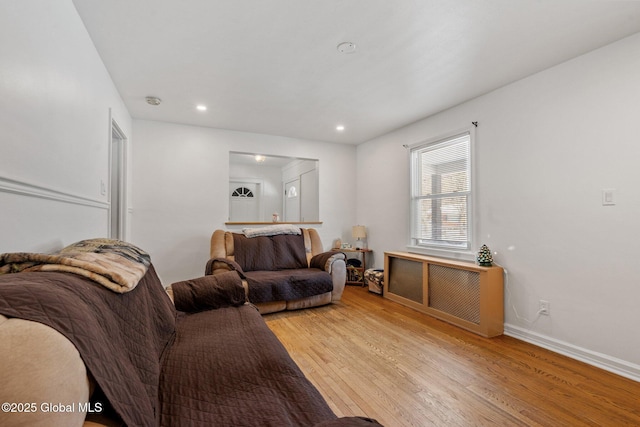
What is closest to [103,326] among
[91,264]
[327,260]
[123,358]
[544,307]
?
[123,358]

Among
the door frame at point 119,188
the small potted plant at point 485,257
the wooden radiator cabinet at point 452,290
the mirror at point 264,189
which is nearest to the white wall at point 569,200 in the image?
the small potted plant at point 485,257

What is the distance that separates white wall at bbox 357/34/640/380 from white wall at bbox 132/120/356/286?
317 cm

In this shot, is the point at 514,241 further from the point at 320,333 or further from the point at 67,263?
the point at 67,263

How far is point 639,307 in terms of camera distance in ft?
6.56

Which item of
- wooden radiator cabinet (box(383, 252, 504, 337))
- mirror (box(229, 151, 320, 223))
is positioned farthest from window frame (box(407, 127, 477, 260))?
mirror (box(229, 151, 320, 223))

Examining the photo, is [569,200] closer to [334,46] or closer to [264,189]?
[334,46]

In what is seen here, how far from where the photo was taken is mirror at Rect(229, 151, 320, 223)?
665cm

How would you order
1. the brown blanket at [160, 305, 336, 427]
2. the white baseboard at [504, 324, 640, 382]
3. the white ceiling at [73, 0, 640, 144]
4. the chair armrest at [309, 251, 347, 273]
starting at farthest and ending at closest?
the chair armrest at [309, 251, 347, 273] → the white baseboard at [504, 324, 640, 382] → the white ceiling at [73, 0, 640, 144] → the brown blanket at [160, 305, 336, 427]

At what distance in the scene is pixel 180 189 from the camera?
3.96 m

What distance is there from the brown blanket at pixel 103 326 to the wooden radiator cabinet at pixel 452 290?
2.74m

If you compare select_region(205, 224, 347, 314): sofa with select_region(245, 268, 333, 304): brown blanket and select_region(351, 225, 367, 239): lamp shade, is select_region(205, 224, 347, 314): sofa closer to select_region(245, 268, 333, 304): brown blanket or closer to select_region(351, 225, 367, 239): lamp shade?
select_region(245, 268, 333, 304): brown blanket

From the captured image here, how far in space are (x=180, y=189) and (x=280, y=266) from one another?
5.84 feet

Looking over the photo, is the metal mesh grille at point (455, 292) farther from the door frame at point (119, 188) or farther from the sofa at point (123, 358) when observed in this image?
the door frame at point (119, 188)

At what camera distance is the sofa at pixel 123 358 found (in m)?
0.52
